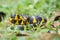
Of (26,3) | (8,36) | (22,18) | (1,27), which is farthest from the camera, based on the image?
(26,3)

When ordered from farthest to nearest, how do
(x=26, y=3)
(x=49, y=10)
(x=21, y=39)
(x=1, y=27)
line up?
1. (x=26, y=3)
2. (x=49, y=10)
3. (x=1, y=27)
4. (x=21, y=39)

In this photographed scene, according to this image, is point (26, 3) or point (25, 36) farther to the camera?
point (26, 3)

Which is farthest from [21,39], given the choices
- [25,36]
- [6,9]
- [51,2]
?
[51,2]

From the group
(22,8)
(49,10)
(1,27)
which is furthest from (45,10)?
(1,27)

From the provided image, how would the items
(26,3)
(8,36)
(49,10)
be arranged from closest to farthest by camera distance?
1. (8,36)
2. (49,10)
3. (26,3)

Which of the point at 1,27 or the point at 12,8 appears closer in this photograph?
the point at 1,27

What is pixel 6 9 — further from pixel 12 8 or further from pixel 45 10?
pixel 45 10

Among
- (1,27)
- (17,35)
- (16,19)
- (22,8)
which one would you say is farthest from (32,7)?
(17,35)

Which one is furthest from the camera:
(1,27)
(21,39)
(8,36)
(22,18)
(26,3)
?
(26,3)

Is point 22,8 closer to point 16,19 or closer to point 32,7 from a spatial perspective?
point 32,7
